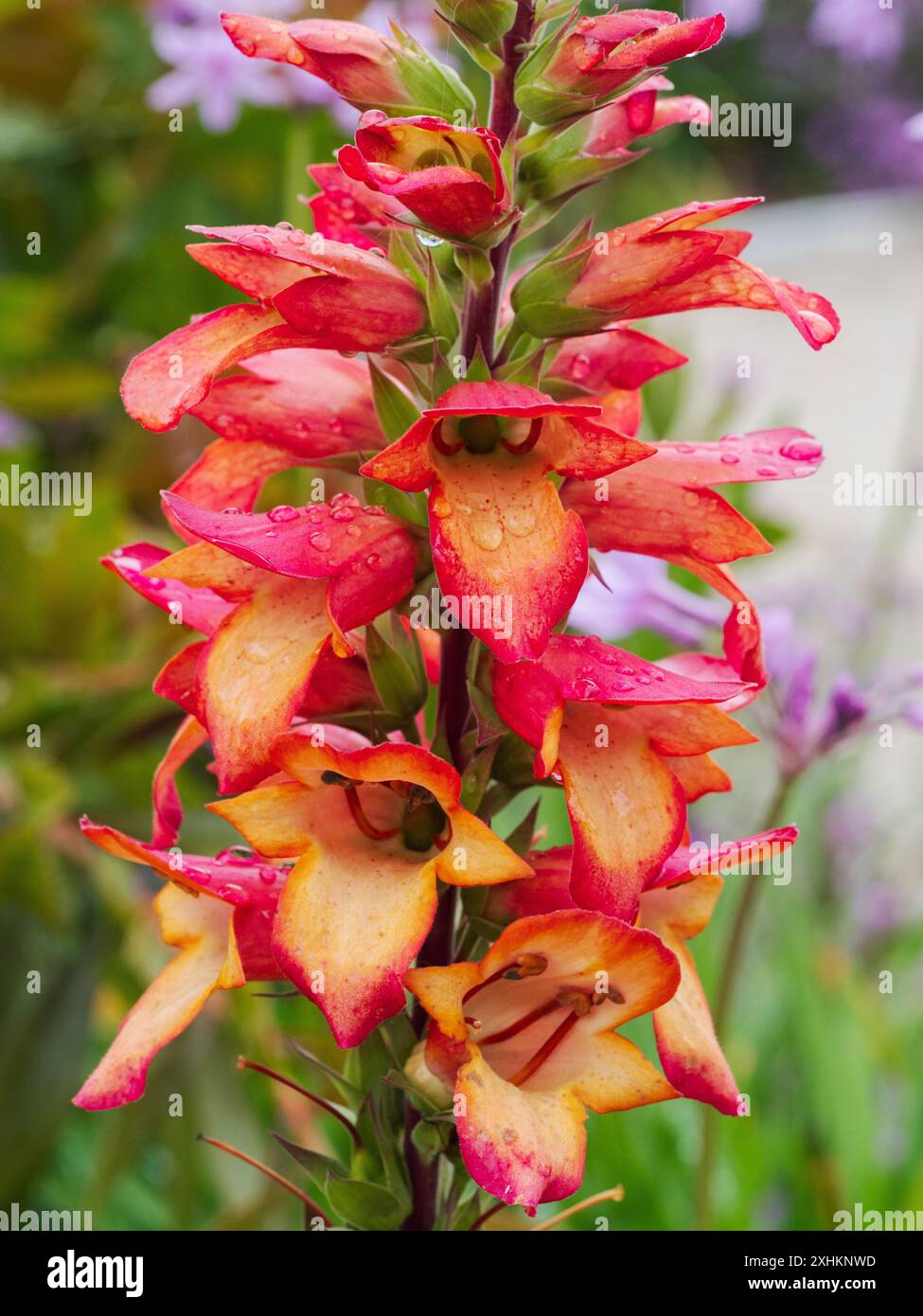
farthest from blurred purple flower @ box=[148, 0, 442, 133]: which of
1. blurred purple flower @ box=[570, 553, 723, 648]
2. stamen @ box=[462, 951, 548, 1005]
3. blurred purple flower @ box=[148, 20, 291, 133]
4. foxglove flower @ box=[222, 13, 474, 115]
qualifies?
stamen @ box=[462, 951, 548, 1005]

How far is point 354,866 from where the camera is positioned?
0.54 m

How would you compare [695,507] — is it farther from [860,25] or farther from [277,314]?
[860,25]

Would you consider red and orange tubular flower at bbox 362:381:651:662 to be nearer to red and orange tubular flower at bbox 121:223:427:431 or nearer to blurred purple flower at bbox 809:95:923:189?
red and orange tubular flower at bbox 121:223:427:431

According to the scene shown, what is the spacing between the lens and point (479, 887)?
0.59 m

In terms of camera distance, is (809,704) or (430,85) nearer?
(430,85)

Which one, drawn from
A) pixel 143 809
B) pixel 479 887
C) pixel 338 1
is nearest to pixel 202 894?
pixel 479 887

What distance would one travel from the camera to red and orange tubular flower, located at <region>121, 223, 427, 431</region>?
1.71 ft

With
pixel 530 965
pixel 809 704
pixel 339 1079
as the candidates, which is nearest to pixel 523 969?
pixel 530 965

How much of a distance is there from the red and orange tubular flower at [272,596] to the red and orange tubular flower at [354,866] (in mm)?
19

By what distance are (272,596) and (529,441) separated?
12 centimetres

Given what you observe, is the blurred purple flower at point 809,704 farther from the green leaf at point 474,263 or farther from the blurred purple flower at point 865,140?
the blurred purple flower at point 865,140

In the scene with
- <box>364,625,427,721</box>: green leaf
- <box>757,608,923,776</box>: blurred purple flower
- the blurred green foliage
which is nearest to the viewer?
<box>364,625,427,721</box>: green leaf

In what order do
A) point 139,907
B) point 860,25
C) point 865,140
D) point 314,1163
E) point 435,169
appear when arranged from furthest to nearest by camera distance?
1. point 865,140
2. point 860,25
3. point 139,907
4. point 314,1163
5. point 435,169

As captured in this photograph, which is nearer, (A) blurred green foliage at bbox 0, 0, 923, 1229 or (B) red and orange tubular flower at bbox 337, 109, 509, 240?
(B) red and orange tubular flower at bbox 337, 109, 509, 240
